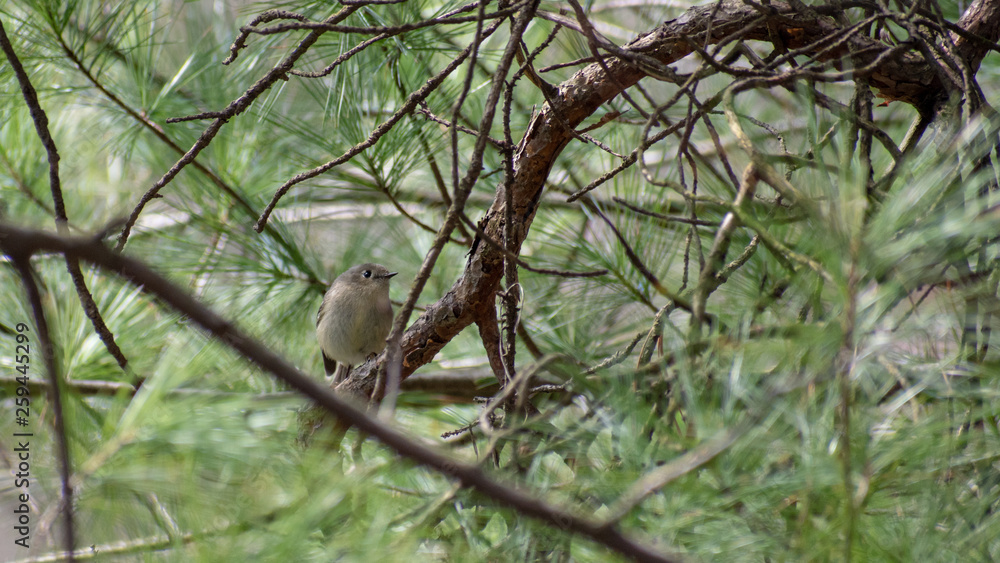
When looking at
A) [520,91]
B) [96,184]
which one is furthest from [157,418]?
[96,184]

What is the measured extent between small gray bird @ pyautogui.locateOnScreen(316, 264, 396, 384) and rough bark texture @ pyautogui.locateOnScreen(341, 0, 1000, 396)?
1.37m

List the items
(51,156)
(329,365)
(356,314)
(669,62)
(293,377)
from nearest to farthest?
(293,377) < (51,156) < (669,62) < (356,314) < (329,365)

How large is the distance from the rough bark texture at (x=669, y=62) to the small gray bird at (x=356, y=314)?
1.37 meters

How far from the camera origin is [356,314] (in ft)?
9.89

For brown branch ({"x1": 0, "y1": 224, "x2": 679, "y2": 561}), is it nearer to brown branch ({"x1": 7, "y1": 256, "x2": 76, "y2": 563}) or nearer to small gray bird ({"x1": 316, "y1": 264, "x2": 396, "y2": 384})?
brown branch ({"x1": 7, "y1": 256, "x2": 76, "y2": 563})

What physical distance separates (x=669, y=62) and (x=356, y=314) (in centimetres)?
186

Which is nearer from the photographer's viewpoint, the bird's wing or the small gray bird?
the small gray bird

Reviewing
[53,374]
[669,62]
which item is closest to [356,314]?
[669,62]

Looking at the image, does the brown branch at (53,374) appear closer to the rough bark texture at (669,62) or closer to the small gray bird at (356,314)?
the rough bark texture at (669,62)

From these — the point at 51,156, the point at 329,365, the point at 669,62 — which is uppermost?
the point at 51,156

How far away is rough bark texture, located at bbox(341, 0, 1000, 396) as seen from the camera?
1371mm

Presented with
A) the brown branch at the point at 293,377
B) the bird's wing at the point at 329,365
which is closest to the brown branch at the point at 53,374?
the brown branch at the point at 293,377

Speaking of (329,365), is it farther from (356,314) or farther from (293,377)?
(293,377)

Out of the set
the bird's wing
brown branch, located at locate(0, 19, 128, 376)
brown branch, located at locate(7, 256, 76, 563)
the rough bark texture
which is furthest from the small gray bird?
brown branch, located at locate(7, 256, 76, 563)
